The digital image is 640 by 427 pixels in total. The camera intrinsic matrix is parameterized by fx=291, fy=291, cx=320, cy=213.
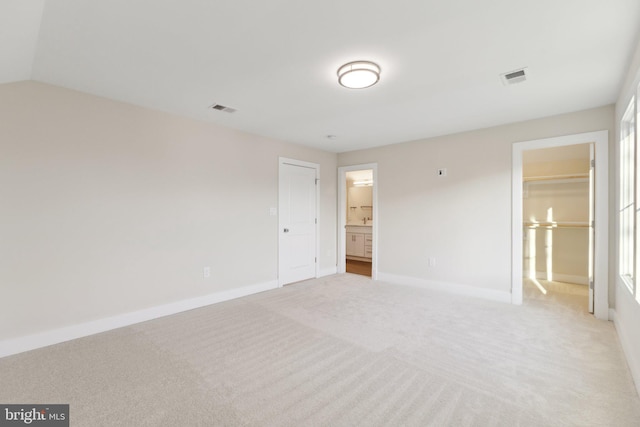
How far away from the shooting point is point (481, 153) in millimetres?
4090

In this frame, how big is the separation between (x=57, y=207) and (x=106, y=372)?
5.22ft

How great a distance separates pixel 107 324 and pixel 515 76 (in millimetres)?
4534

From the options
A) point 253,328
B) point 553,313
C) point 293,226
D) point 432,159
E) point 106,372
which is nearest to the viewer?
point 106,372

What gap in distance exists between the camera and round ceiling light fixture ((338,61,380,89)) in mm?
2316

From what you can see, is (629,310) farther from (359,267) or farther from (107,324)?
(107,324)

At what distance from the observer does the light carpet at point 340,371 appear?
175 cm

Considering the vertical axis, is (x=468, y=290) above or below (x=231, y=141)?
below

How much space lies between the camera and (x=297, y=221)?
5.06 metres

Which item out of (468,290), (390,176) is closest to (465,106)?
(390,176)

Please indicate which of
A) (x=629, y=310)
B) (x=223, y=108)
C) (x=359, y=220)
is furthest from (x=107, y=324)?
(x=359, y=220)

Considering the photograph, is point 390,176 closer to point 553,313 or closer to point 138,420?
point 553,313

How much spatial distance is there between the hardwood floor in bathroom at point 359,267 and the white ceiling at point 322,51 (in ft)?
11.5
